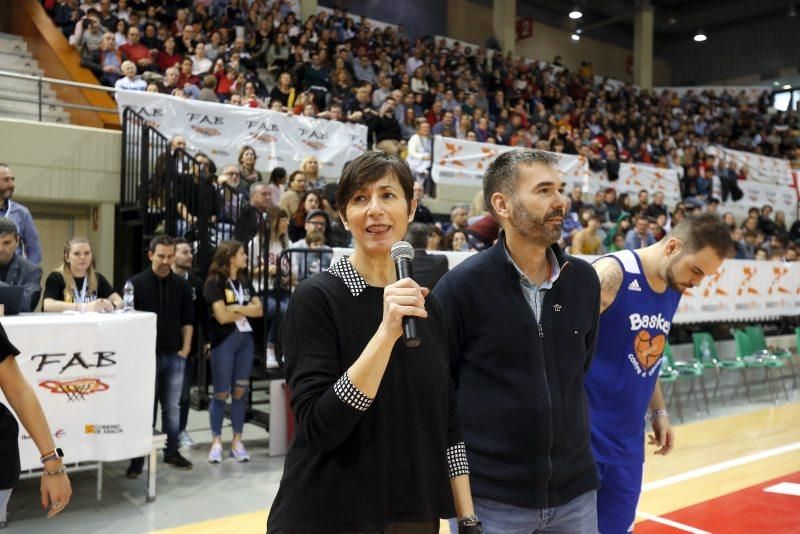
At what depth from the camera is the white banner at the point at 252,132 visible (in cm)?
914

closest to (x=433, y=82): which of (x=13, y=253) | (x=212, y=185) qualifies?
(x=212, y=185)

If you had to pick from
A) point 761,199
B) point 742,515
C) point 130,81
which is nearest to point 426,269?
point 742,515

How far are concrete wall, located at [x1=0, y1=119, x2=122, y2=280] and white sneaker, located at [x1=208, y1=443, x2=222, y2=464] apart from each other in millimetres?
4492

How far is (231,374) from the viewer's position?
5.82 metres

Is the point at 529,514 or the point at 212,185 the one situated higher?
the point at 212,185

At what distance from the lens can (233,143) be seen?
388 inches

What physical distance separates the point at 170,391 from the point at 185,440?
952 millimetres

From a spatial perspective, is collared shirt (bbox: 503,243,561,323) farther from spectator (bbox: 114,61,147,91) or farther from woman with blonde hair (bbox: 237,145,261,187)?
spectator (bbox: 114,61,147,91)

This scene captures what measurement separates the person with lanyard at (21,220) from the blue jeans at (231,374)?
1956 mm

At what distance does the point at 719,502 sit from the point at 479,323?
12.3 feet

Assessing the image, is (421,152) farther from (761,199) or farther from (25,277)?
(761,199)

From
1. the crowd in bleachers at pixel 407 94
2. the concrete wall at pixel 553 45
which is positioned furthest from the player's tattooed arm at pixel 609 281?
the concrete wall at pixel 553 45

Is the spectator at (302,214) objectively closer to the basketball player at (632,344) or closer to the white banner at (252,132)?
the white banner at (252,132)

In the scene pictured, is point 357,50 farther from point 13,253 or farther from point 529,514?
point 529,514
